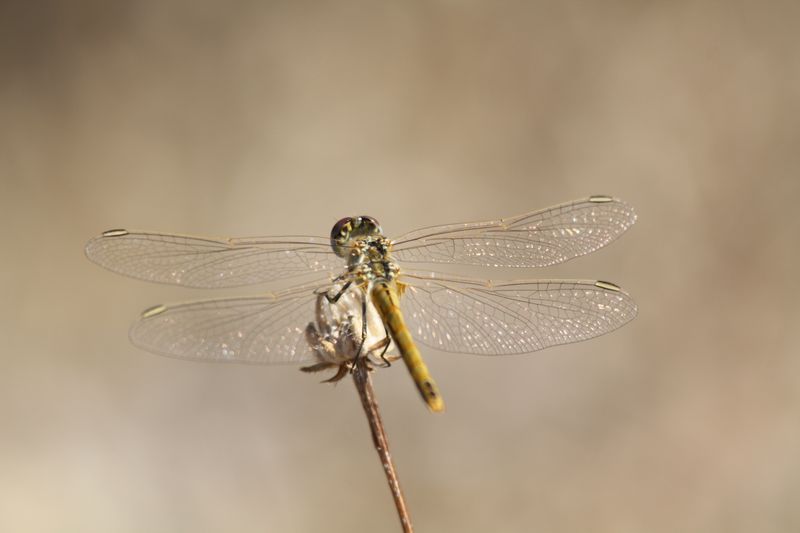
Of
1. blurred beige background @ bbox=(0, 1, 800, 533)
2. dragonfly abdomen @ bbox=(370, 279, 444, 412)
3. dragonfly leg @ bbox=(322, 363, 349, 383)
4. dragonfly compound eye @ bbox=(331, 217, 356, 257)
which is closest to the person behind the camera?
dragonfly leg @ bbox=(322, 363, 349, 383)

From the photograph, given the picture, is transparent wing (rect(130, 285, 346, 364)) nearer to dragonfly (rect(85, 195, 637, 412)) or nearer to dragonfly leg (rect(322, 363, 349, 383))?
dragonfly (rect(85, 195, 637, 412))

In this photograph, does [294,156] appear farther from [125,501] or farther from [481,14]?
[125,501]

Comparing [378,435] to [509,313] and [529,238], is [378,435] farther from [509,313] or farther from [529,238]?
[529,238]

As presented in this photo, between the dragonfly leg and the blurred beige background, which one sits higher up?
the blurred beige background

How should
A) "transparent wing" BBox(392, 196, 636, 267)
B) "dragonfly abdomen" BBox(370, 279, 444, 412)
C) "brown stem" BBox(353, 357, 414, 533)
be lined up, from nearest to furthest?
"brown stem" BBox(353, 357, 414, 533) → "dragonfly abdomen" BBox(370, 279, 444, 412) → "transparent wing" BBox(392, 196, 636, 267)

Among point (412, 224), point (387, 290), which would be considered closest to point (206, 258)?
point (387, 290)

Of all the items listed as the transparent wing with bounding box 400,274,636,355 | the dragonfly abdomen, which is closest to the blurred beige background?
the transparent wing with bounding box 400,274,636,355

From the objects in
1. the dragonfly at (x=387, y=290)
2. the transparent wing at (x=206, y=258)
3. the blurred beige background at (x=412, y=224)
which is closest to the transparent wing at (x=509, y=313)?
the dragonfly at (x=387, y=290)

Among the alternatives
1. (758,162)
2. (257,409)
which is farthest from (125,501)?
(758,162)
